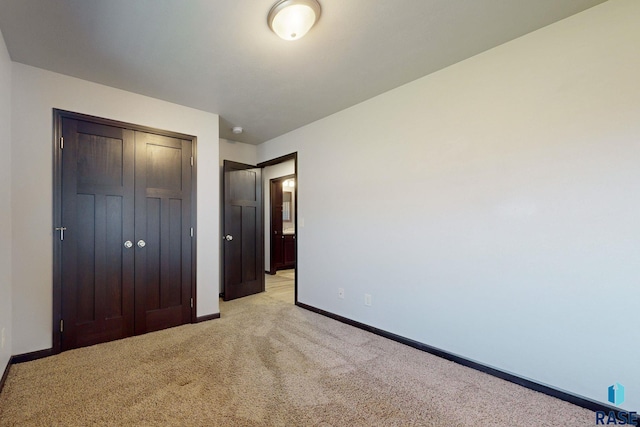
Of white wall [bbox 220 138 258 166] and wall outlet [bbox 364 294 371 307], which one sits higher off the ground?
white wall [bbox 220 138 258 166]

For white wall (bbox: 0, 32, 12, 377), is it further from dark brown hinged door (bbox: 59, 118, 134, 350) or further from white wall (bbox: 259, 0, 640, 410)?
white wall (bbox: 259, 0, 640, 410)

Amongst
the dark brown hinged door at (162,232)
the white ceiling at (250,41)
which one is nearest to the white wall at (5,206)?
the white ceiling at (250,41)

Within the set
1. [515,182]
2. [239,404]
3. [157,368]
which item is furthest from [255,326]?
[515,182]

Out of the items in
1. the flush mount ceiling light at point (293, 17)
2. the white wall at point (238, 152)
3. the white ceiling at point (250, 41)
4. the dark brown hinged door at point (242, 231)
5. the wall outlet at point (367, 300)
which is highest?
the white ceiling at point (250, 41)

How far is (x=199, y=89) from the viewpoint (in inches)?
110

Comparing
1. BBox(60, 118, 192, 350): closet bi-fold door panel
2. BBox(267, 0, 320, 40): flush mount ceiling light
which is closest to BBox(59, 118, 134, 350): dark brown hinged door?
BBox(60, 118, 192, 350): closet bi-fold door panel

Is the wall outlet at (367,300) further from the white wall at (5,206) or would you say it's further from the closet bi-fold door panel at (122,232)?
the white wall at (5,206)

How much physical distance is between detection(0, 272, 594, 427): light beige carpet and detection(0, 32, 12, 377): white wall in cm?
33

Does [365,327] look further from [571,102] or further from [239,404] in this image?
[571,102]

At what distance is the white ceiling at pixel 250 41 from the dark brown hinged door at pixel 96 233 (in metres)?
0.60

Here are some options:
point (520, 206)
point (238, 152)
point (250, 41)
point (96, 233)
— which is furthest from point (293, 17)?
point (238, 152)

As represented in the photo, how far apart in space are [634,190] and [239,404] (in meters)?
2.71

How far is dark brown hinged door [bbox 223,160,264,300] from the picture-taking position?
4238 millimetres

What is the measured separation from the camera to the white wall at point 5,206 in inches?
81.1
